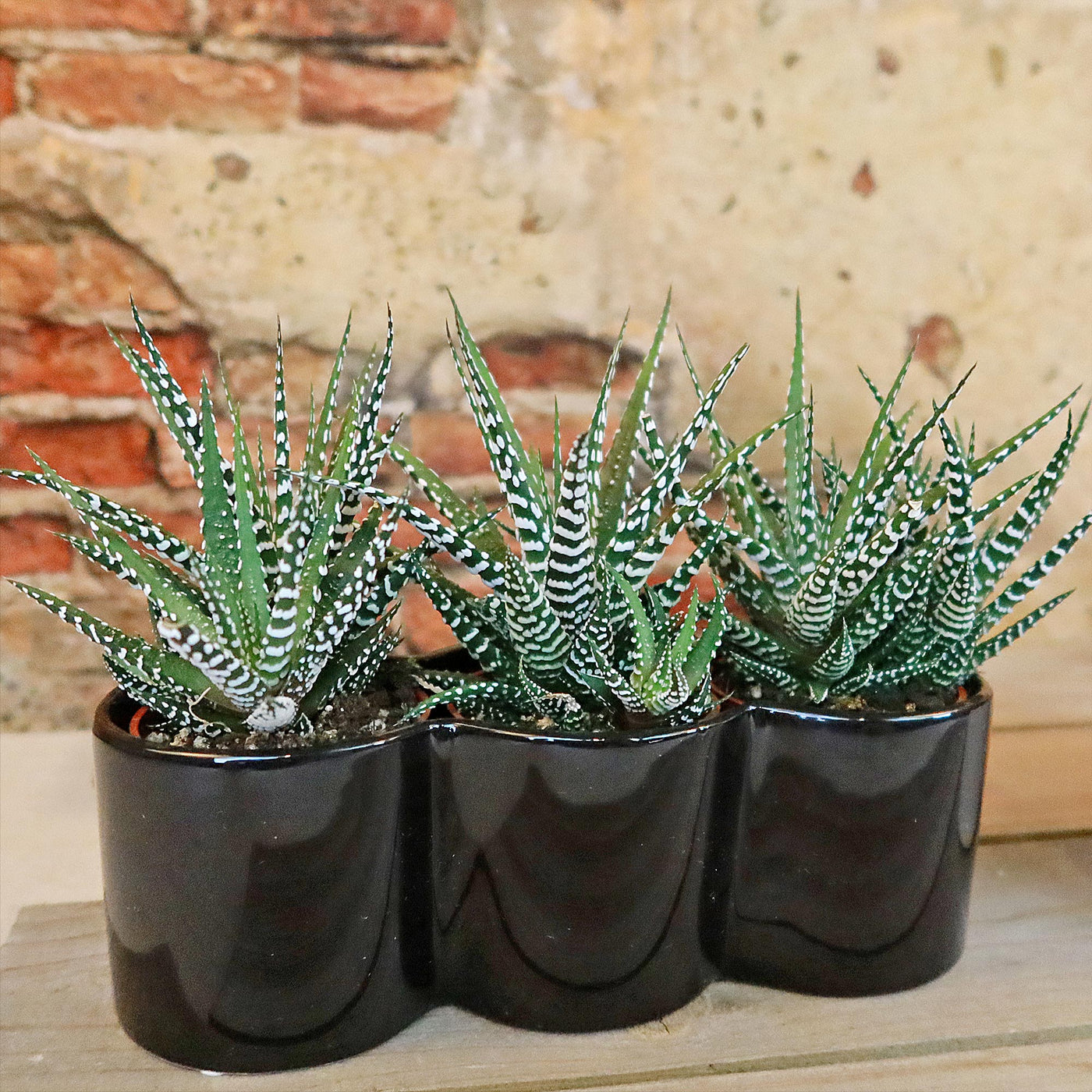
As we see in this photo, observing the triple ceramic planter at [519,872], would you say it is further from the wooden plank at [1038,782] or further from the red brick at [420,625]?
the red brick at [420,625]

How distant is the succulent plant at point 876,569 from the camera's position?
0.51 m

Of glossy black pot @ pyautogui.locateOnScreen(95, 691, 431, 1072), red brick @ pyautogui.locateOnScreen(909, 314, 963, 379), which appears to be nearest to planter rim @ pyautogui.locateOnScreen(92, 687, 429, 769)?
glossy black pot @ pyautogui.locateOnScreen(95, 691, 431, 1072)

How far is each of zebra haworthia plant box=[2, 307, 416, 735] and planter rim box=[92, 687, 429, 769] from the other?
2 centimetres

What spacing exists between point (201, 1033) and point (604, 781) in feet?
0.70

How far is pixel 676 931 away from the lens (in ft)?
1.73

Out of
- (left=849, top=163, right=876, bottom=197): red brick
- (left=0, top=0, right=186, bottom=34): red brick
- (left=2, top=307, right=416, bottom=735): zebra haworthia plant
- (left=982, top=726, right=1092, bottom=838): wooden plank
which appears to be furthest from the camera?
(left=849, top=163, right=876, bottom=197): red brick

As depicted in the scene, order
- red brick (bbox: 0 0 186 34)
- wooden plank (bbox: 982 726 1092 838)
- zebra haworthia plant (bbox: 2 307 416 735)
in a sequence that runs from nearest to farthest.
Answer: zebra haworthia plant (bbox: 2 307 416 735)
wooden plank (bbox: 982 726 1092 838)
red brick (bbox: 0 0 186 34)

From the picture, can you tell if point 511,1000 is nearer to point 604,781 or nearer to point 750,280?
point 604,781

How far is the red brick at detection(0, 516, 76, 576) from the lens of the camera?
987 mm

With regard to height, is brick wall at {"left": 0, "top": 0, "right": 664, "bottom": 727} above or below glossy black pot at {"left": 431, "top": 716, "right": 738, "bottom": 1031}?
above

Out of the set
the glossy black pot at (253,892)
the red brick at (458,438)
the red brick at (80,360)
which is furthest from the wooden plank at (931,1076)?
the red brick at (80,360)

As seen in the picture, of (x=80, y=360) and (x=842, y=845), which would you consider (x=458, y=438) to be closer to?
(x=80, y=360)

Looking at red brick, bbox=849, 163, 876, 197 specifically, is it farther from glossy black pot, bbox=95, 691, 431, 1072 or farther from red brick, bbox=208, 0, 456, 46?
glossy black pot, bbox=95, 691, 431, 1072

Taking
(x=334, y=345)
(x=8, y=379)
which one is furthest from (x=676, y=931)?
(x=8, y=379)
